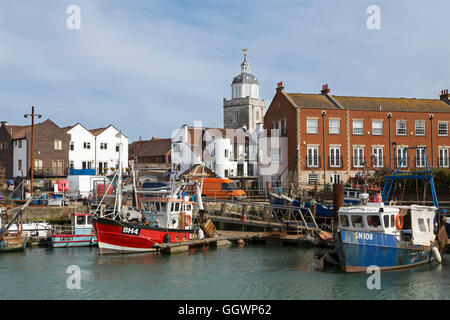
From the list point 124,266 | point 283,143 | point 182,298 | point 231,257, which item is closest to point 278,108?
point 283,143

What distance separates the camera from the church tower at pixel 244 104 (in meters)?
118

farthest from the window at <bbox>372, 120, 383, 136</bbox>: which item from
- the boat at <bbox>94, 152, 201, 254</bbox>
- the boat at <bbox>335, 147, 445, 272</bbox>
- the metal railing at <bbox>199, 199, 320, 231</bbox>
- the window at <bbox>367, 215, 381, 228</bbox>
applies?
the window at <bbox>367, 215, 381, 228</bbox>

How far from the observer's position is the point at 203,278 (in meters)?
25.3

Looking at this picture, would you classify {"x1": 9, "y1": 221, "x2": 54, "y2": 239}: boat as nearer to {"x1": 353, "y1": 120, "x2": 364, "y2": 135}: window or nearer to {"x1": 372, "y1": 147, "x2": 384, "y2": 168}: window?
{"x1": 353, "y1": 120, "x2": 364, "y2": 135}: window

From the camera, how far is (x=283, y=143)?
5697 centimetres

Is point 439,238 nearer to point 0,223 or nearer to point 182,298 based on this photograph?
point 182,298

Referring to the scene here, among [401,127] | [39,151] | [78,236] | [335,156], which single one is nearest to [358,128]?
[335,156]

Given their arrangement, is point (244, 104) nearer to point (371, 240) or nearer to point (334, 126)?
point (334, 126)

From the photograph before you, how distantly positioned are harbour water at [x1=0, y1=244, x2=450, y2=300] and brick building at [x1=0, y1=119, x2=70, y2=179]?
35.0 metres

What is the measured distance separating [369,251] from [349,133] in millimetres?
32079

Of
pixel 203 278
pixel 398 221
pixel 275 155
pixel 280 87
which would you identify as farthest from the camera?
pixel 280 87

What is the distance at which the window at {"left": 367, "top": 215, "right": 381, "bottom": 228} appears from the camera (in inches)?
995

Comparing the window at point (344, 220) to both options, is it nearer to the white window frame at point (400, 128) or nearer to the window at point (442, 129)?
the white window frame at point (400, 128)
